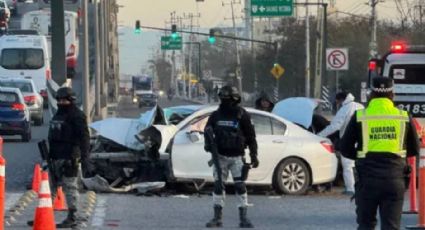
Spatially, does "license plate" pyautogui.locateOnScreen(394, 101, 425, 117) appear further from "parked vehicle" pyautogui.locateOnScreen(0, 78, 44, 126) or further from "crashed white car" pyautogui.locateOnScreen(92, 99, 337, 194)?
"parked vehicle" pyautogui.locateOnScreen(0, 78, 44, 126)

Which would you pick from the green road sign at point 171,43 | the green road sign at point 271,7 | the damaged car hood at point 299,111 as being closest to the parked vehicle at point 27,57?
the green road sign at point 271,7

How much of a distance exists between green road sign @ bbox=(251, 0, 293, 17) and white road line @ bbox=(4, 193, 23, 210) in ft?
102

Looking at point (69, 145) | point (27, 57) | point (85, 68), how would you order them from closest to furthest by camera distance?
point (69, 145), point (85, 68), point (27, 57)

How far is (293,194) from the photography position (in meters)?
18.4

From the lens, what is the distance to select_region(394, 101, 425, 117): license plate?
19453 millimetres

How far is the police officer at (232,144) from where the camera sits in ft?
45.8

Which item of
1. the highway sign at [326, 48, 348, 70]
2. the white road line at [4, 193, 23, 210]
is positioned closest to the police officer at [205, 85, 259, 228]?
the white road line at [4, 193, 23, 210]

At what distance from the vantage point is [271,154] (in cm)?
1830

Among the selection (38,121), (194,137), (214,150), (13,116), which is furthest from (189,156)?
(38,121)

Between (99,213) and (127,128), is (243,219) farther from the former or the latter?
(127,128)

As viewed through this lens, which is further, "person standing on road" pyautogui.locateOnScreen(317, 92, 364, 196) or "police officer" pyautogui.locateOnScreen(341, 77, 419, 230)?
"person standing on road" pyautogui.locateOnScreen(317, 92, 364, 196)

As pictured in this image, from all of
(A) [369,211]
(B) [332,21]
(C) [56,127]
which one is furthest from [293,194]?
(B) [332,21]

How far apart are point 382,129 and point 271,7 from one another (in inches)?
1555

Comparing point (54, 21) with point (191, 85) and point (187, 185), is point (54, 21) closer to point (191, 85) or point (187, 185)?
point (187, 185)
